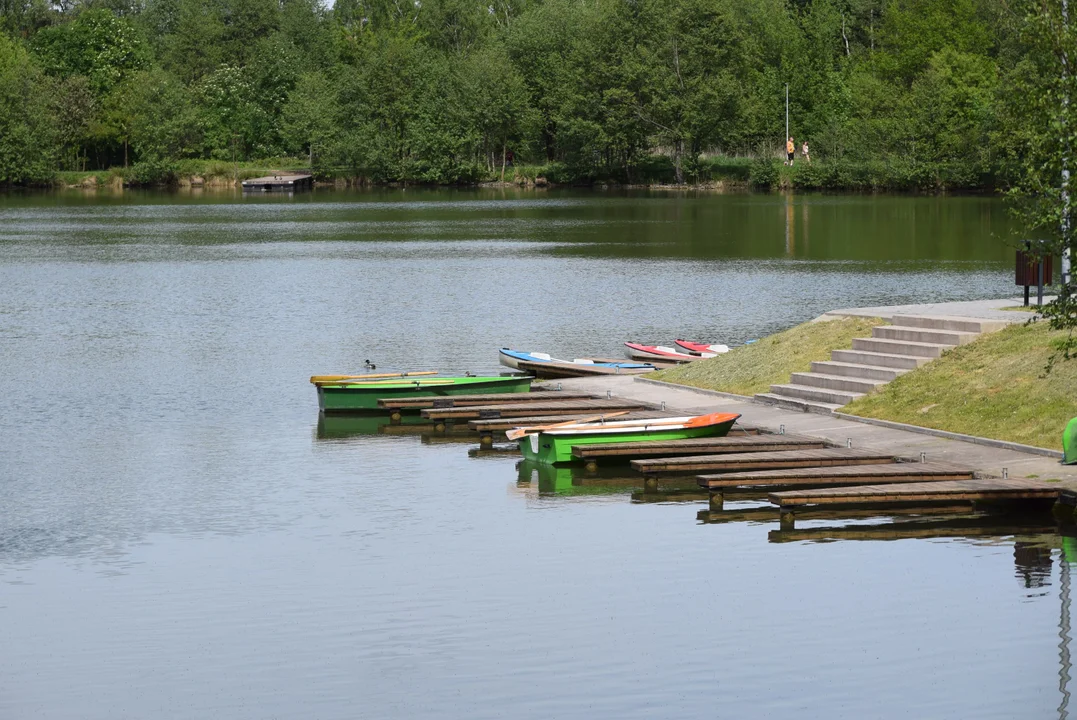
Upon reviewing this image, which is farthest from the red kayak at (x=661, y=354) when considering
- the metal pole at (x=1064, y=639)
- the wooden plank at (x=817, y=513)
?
the metal pole at (x=1064, y=639)

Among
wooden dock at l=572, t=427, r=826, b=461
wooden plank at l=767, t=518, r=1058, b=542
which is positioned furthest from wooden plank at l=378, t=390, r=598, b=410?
wooden plank at l=767, t=518, r=1058, b=542

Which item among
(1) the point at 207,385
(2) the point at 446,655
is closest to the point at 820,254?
(1) the point at 207,385

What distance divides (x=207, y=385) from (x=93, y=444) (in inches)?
321

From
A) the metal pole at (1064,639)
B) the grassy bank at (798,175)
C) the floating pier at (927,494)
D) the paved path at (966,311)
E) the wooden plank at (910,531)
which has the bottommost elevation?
the metal pole at (1064,639)

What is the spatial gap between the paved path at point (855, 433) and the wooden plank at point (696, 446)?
0.66 meters

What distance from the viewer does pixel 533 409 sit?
33.1 m

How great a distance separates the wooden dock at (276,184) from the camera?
15825cm

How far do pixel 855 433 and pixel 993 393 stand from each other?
8.05 ft

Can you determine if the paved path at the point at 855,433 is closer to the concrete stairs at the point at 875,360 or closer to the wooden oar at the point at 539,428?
the concrete stairs at the point at 875,360

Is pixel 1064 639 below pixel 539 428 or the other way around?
below

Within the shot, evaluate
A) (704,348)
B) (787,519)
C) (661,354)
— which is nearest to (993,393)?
(787,519)

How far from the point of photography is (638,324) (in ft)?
171

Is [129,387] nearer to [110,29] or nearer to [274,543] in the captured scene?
[274,543]

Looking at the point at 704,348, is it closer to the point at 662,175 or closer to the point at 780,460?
the point at 780,460
